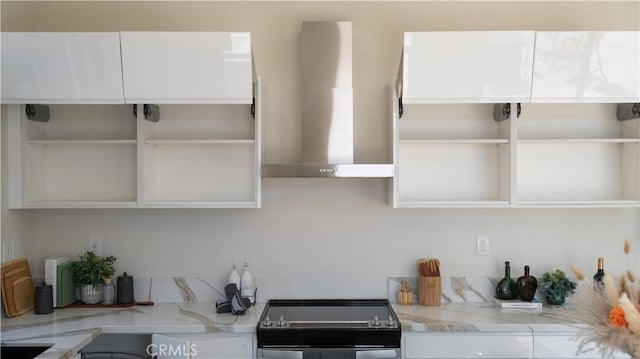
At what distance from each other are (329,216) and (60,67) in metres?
1.59

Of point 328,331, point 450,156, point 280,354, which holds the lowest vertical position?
point 280,354

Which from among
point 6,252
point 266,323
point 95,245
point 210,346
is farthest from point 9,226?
point 266,323

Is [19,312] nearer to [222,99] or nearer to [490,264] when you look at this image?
[222,99]

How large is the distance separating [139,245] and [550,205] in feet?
7.45

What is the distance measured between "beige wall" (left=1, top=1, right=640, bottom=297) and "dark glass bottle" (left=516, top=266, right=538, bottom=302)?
149 mm

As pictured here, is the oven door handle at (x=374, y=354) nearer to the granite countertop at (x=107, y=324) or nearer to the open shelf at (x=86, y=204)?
the granite countertop at (x=107, y=324)

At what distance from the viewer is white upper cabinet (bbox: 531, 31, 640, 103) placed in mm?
2432

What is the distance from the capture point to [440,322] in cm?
243

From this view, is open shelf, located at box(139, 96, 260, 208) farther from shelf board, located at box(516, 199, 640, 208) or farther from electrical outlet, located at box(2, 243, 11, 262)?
shelf board, located at box(516, 199, 640, 208)

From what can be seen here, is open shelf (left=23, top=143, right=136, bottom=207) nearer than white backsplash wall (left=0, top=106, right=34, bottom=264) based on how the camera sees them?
No

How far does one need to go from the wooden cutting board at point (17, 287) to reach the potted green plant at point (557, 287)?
2.79 metres

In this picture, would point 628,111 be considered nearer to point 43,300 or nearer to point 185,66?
point 185,66

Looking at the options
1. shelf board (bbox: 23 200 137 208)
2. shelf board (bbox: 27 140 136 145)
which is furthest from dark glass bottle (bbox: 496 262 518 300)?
shelf board (bbox: 27 140 136 145)

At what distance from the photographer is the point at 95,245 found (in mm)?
2896
